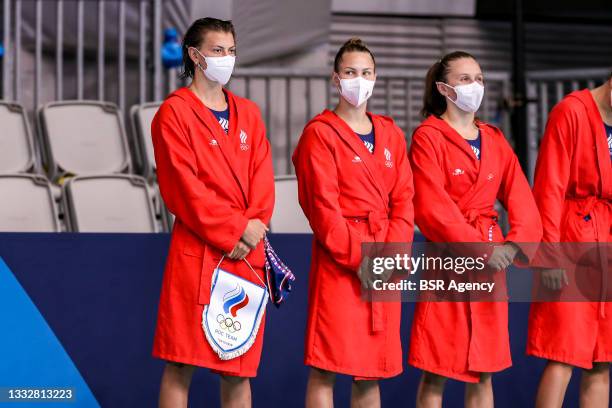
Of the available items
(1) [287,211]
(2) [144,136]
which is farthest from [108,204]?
(1) [287,211]

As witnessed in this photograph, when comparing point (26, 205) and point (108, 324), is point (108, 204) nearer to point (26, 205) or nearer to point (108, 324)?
point (26, 205)

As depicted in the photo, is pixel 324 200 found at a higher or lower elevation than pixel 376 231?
higher

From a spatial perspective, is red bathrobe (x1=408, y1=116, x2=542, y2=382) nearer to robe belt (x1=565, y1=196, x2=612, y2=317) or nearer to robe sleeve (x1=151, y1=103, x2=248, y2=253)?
robe belt (x1=565, y1=196, x2=612, y2=317)

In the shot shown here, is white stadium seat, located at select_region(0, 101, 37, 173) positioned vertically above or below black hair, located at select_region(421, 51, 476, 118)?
below

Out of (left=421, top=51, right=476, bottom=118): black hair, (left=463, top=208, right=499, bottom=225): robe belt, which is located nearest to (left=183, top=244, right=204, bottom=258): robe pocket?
(left=463, top=208, right=499, bottom=225): robe belt

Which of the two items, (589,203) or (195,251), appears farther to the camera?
(589,203)

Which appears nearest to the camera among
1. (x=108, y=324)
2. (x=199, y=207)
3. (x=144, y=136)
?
(x=199, y=207)

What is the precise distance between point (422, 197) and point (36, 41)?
12.3ft

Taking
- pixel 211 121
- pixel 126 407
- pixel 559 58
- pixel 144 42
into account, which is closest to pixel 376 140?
pixel 211 121

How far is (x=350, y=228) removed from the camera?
3.96 m

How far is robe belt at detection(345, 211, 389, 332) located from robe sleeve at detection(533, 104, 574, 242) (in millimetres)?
744

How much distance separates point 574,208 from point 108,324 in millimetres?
2076

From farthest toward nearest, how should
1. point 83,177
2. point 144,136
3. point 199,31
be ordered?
1. point 144,136
2. point 83,177
3. point 199,31
